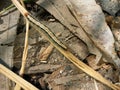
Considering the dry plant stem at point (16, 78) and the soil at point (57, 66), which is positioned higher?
the dry plant stem at point (16, 78)

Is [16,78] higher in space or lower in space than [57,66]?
higher

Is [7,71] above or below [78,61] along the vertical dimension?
above

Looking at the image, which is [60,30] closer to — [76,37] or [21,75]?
[76,37]

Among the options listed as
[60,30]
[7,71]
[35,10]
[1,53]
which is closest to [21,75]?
[7,71]

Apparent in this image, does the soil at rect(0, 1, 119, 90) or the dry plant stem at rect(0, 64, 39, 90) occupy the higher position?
the dry plant stem at rect(0, 64, 39, 90)

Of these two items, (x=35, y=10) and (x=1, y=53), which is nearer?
(x=1, y=53)

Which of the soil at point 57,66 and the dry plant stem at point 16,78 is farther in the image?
the soil at point 57,66

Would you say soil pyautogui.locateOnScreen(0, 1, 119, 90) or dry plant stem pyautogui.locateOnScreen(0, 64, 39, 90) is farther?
soil pyautogui.locateOnScreen(0, 1, 119, 90)

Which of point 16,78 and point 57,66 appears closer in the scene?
point 16,78
